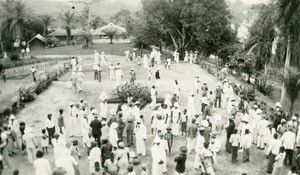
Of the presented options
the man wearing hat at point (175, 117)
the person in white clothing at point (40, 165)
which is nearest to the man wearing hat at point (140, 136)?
the man wearing hat at point (175, 117)

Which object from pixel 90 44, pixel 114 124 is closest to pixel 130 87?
pixel 114 124

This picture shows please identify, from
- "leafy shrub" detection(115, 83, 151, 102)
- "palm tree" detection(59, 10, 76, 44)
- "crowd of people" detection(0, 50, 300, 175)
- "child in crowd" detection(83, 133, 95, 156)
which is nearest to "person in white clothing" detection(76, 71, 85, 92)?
"leafy shrub" detection(115, 83, 151, 102)

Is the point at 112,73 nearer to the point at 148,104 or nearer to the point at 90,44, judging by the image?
the point at 148,104

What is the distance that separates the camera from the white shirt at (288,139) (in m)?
10.5

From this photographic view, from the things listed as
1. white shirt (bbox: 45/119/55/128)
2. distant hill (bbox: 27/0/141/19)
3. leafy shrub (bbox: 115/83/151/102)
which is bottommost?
white shirt (bbox: 45/119/55/128)

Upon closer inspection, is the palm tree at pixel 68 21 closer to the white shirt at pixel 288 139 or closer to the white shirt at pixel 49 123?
the white shirt at pixel 49 123

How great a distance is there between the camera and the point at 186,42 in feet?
120

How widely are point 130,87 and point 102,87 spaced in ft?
9.89

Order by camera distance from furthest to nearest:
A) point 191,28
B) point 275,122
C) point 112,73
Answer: point 191,28
point 112,73
point 275,122

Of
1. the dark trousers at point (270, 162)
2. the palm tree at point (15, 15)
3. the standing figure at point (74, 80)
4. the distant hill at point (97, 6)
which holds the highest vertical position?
the distant hill at point (97, 6)

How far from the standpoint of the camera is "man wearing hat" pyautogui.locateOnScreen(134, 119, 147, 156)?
11.1m

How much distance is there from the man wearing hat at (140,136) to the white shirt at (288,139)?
183 inches

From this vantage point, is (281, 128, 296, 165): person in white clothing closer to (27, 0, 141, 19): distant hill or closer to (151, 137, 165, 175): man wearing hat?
(151, 137, 165, 175): man wearing hat

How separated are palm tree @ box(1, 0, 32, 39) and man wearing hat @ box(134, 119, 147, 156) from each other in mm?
33743
